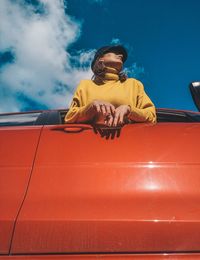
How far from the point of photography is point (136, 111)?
1.79 m

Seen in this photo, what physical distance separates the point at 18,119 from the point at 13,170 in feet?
2.16

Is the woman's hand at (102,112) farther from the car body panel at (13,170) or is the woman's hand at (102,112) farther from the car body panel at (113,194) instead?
the car body panel at (13,170)

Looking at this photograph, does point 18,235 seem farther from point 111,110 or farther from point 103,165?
point 111,110

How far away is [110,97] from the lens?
6.59 ft

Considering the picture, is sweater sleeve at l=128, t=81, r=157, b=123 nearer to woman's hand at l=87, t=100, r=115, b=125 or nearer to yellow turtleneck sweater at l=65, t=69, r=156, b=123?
yellow turtleneck sweater at l=65, t=69, r=156, b=123

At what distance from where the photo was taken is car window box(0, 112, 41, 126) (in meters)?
1.92

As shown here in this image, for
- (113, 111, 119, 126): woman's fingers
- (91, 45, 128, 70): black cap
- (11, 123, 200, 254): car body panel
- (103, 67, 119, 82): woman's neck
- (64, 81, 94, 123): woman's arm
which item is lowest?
(11, 123, 200, 254): car body panel

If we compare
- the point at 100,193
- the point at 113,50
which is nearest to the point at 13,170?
the point at 100,193

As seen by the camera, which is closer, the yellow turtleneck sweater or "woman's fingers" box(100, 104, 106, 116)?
"woman's fingers" box(100, 104, 106, 116)

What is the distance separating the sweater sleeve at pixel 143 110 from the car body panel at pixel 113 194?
24 cm

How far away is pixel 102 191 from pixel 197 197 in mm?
407

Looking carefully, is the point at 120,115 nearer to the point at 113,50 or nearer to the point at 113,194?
the point at 113,194

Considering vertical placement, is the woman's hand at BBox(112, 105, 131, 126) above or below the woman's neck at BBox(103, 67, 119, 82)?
below

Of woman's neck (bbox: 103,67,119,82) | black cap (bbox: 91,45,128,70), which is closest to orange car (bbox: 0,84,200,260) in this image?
woman's neck (bbox: 103,67,119,82)
